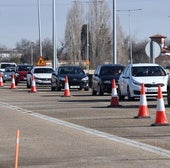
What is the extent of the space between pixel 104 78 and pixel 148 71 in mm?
5956

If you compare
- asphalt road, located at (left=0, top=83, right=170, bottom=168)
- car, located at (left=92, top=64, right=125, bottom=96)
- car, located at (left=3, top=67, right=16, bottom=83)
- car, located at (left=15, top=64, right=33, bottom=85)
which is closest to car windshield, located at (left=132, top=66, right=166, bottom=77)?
asphalt road, located at (left=0, top=83, right=170, bottom=168)

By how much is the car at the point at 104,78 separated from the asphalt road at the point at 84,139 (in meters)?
10.2

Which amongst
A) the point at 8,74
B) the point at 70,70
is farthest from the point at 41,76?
the point at 8,74

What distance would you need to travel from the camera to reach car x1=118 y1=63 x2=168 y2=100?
2906cm

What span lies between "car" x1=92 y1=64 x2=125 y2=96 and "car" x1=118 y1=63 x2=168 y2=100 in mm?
4298

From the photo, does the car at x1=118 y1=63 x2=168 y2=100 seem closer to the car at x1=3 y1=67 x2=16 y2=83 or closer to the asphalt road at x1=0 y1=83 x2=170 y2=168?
the asphalt road at x1=0 y1=83 x2=170 y2=168

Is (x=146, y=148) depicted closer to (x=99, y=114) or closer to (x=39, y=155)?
(x=39, y=155)

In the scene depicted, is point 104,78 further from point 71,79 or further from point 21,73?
point 21,73

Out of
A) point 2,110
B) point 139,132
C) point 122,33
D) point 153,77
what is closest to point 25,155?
point 139,132

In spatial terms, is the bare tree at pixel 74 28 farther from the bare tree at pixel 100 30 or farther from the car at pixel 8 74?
the car at pixel 8 74

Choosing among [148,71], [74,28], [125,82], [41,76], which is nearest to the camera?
[125,82]

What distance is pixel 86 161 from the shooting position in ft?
40.7

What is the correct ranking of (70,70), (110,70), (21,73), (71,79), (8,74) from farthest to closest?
(8,74) → (21,73) → (70,70) → (71,79) → (110,70)

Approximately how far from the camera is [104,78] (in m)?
36.0
